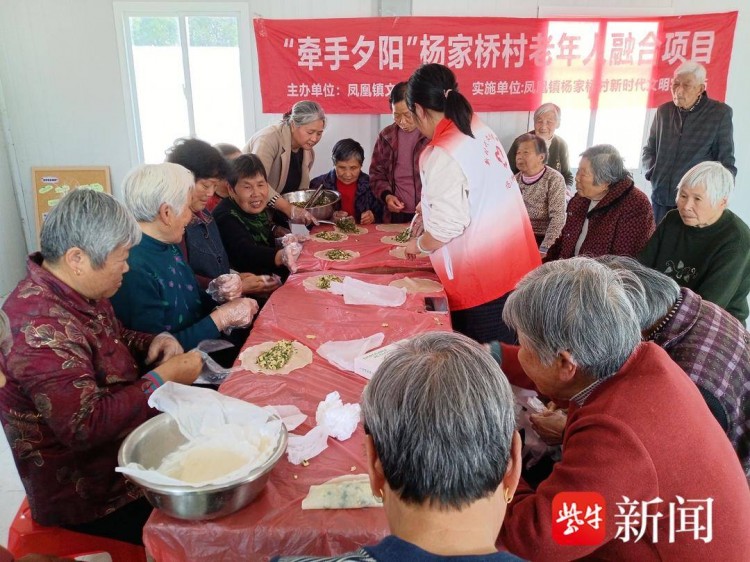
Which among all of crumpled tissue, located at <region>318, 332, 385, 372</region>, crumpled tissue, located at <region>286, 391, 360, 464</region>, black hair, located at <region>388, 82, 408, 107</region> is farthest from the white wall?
crumpled tissue, located at <region>286, 391, 360, 464</region>

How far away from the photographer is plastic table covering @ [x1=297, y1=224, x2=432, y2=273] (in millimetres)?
2996

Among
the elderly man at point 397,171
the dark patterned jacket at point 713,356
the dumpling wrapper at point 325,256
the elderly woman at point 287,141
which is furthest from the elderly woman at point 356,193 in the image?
the dark patterned jacket at point 713,356

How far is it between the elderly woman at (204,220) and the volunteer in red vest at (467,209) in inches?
35.6

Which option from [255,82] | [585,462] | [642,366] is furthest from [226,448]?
[255,82]

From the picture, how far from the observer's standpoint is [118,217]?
4.78ft

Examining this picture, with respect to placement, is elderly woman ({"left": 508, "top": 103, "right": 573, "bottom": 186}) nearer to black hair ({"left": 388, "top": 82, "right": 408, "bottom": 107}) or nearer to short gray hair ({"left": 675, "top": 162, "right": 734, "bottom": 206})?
black hair ({"left": 388, "top": 82, "right": 408, "bottom": 107})

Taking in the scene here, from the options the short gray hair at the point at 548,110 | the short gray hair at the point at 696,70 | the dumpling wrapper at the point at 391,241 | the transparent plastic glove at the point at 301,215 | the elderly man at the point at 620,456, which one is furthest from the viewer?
the short gray hair at the point at 548,110

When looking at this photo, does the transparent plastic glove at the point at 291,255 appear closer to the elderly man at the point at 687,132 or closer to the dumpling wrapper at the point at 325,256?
the dumpling wrapper at the point at 325,256

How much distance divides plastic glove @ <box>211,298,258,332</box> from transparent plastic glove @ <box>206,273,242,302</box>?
0.62 feet

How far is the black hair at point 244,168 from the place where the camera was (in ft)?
9.88

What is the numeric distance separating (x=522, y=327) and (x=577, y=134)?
474 cm

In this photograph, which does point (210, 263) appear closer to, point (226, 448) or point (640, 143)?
point (226, 448)

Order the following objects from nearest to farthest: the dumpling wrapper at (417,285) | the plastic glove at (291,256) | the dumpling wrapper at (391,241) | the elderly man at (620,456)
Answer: the elderly man at (620,456) < the dumpling wrapper at (417,285) < the plastic glove at (291,256) < the dumpling wrapper at (391,241)


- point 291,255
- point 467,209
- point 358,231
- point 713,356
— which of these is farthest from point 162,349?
point 358,231
